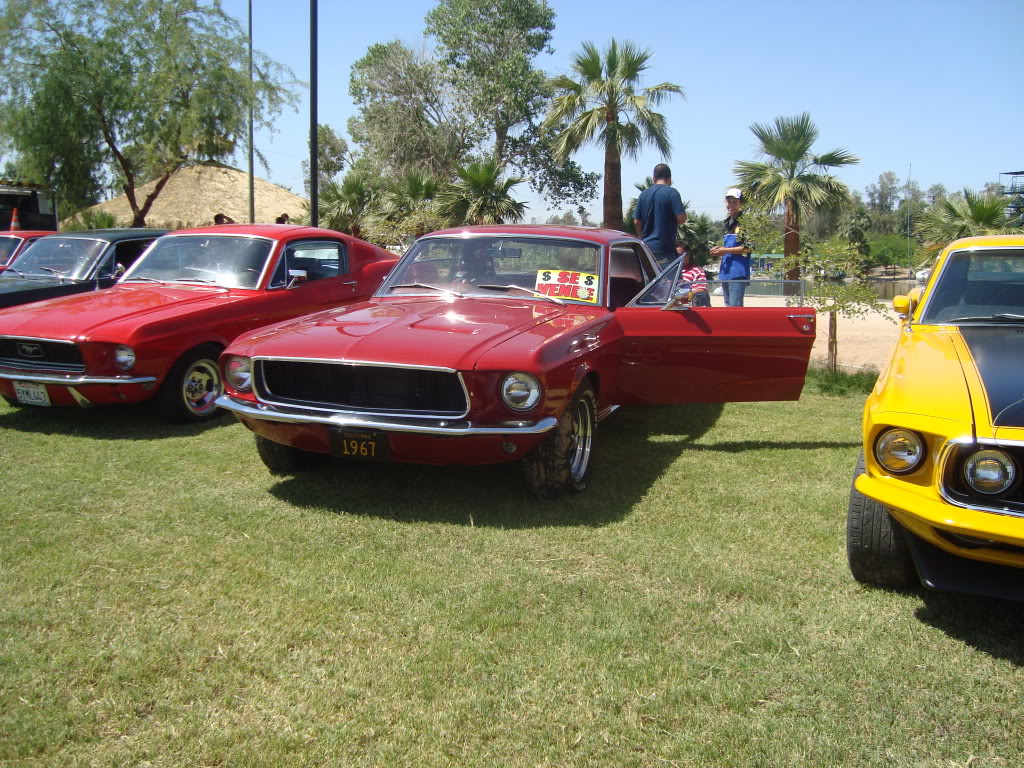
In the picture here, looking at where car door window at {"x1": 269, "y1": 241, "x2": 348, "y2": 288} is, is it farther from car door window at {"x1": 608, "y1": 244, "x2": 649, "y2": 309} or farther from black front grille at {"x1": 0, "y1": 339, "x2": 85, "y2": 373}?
car door window at {"x1": 608, "y1": 244, "x2": 649, "y2": 309}

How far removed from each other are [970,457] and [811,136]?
14.8 metres

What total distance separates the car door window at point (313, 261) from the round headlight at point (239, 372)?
2507mm

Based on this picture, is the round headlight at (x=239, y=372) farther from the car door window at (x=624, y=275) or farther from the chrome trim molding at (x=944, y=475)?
the chrome trim molding at (x=944, y=475)

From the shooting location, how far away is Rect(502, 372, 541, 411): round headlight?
422cm

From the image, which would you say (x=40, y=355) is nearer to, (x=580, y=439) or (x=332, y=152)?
(x=580, y=439)

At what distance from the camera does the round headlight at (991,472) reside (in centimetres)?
293

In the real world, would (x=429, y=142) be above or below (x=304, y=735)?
above

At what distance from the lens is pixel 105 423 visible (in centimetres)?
644

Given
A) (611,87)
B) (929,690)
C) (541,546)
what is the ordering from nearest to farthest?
(929,690)
(541,546)
(611,87)

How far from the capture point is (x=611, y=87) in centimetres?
1859

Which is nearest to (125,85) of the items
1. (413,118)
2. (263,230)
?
(263,230)

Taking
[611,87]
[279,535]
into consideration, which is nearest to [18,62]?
[611,87]

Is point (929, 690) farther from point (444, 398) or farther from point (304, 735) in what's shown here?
point (444, 398)

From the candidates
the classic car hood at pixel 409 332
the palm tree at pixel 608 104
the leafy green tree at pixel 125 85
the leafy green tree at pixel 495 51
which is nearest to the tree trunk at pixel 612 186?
the palm tree at pixel 608 104
